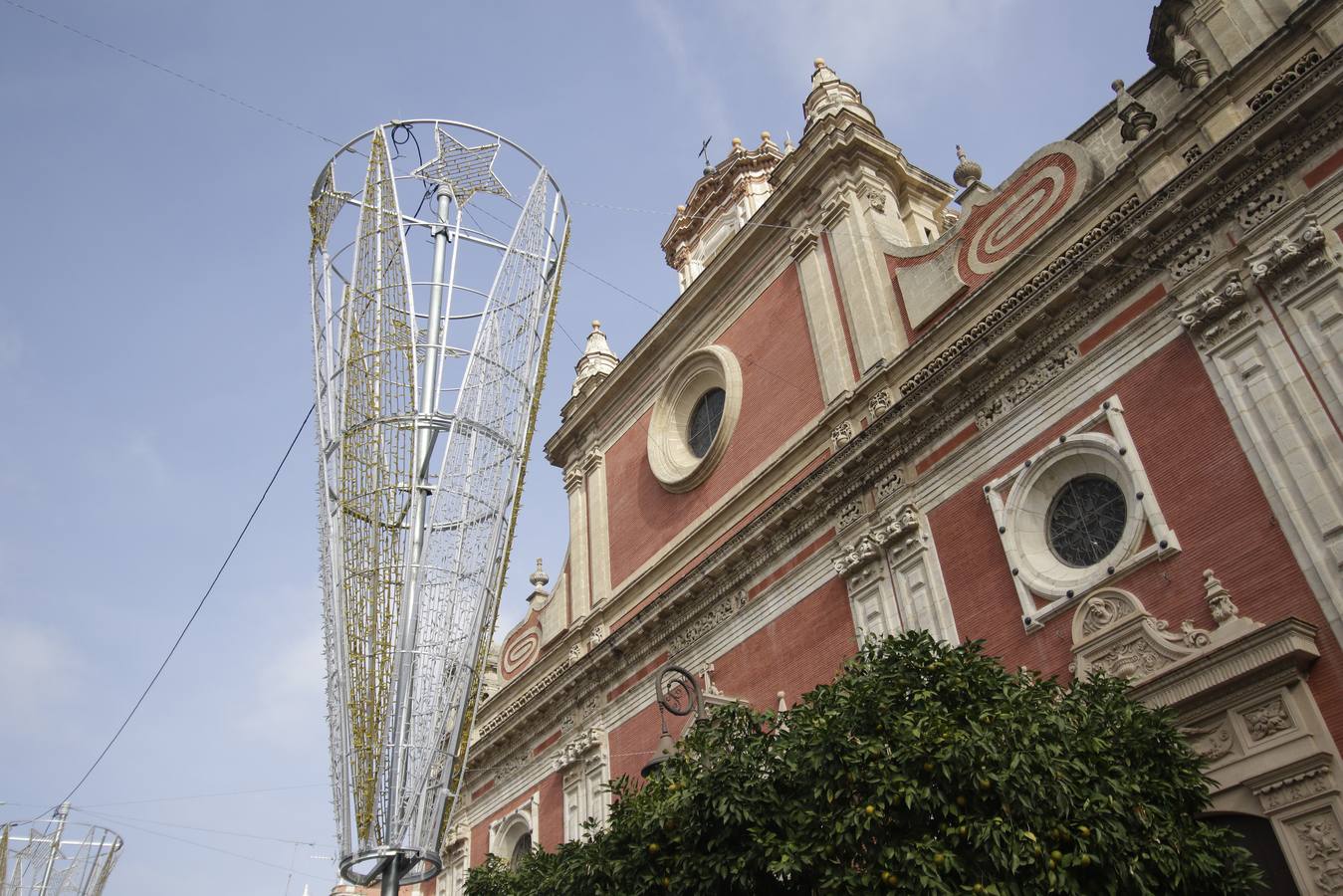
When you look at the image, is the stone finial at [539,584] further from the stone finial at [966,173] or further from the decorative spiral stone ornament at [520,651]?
the stone finial at [966,173]

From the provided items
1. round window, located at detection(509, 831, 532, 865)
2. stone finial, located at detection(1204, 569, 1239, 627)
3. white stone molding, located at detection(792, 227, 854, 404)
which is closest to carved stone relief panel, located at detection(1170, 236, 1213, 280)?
stone finial, located at detection(1204, 569, 1239, 627)

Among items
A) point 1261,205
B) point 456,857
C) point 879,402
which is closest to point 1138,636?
point 1261,205

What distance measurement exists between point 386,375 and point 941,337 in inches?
280

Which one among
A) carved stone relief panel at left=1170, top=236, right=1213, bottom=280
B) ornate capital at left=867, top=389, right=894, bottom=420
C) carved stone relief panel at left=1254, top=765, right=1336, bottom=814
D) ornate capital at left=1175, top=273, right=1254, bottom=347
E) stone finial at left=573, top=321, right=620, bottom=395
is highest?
stone finial at left=573, top=321, right=620, bottom=395

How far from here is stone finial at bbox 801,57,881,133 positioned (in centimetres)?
1930

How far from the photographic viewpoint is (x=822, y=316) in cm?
1767

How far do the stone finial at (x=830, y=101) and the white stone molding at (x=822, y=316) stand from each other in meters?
2.09

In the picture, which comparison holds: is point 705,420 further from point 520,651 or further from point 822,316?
point 520,651

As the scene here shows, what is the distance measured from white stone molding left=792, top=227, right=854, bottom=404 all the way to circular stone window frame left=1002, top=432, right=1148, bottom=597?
3907mm

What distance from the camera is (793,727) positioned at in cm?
989

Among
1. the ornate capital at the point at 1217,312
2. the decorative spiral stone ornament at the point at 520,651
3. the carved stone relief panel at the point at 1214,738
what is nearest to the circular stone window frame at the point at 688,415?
the decorative spiral stone ornament at the point at 520,651

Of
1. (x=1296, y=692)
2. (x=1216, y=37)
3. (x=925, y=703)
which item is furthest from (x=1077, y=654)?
(x=1216, y=37)

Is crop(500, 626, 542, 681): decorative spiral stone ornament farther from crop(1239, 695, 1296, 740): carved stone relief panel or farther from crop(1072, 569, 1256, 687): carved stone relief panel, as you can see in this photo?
crop(1239, 695, 1296, 740): carved stone relief panel

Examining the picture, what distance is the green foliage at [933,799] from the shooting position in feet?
27.2
